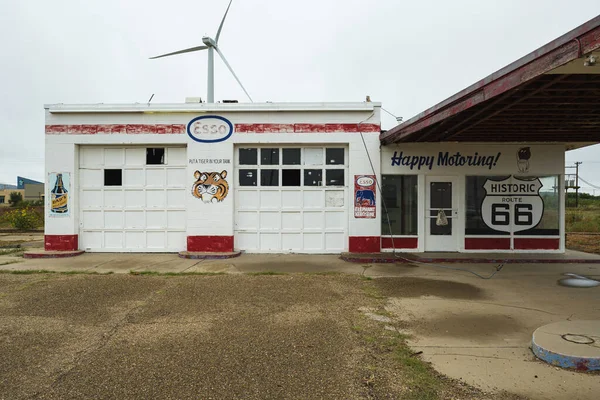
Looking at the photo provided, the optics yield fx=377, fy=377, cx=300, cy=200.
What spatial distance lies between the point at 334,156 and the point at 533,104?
17.4 ft

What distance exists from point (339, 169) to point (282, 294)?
532 centimetres

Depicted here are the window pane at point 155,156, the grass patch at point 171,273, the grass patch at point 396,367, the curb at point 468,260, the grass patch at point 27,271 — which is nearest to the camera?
the grass patch at point 396,367

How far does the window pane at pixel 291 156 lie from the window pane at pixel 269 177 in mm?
418

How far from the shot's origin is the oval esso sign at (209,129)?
10961mm

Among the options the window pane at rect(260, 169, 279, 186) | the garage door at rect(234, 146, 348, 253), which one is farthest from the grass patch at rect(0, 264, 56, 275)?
the window pane at rect(260, 169, 279, 186)

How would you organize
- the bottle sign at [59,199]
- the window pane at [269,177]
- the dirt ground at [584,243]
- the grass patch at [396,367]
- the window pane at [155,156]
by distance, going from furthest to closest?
the dirt ground at [584,243] → the window pane at [155,156] → the window pane at [269,177] → the bottle sign at [59,199] → the grass patch at [396,367]

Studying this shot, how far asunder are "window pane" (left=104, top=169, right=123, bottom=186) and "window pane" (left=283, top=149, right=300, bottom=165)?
496 cm

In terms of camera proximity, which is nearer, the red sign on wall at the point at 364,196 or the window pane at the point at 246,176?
the red sign on wall at the point at 364,196

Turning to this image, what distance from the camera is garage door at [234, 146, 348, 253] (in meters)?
11.1

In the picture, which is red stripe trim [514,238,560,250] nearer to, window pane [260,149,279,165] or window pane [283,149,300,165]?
window pane [283,149,300,165]

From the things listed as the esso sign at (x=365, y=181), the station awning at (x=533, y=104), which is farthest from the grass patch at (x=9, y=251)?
the station awning at (x=533, y=104)

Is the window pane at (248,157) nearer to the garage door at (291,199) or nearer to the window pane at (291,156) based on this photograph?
the garage door at (291,199)

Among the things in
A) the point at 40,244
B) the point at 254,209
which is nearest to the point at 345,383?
the point at 254,209

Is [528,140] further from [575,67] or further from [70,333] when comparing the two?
[70,333]
